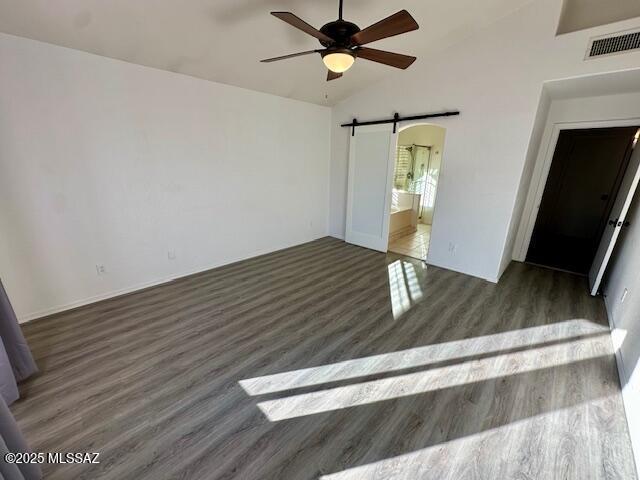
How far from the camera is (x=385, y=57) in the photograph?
2.23m

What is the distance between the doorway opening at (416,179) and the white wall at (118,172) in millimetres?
3182

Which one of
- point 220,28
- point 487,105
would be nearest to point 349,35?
point 220,28

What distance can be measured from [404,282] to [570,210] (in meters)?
3.96

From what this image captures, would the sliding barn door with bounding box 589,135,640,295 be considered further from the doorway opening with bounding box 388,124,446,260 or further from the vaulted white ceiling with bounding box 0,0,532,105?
the doorway opening with bounding box 388,124,446,260

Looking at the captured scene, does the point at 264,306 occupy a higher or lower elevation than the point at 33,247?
lower

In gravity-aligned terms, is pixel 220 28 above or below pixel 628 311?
above

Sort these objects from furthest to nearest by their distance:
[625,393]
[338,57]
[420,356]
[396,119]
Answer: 1. [396,119]
2. [420,356]
3. [338,57]
4. [625,393]

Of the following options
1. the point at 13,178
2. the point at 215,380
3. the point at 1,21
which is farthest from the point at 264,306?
the point at 1,21

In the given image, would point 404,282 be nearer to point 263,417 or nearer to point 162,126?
point 263,417

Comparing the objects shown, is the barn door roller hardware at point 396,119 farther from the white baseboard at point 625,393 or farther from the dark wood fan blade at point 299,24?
the white baseboard at point 625,393

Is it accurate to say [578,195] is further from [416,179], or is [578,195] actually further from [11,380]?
[11,380]

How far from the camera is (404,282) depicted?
3.73 m

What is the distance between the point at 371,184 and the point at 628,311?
351 cm

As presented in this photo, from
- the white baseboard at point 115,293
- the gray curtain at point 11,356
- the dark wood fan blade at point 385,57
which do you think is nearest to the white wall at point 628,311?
the dark wood fan blade at point 385,57
